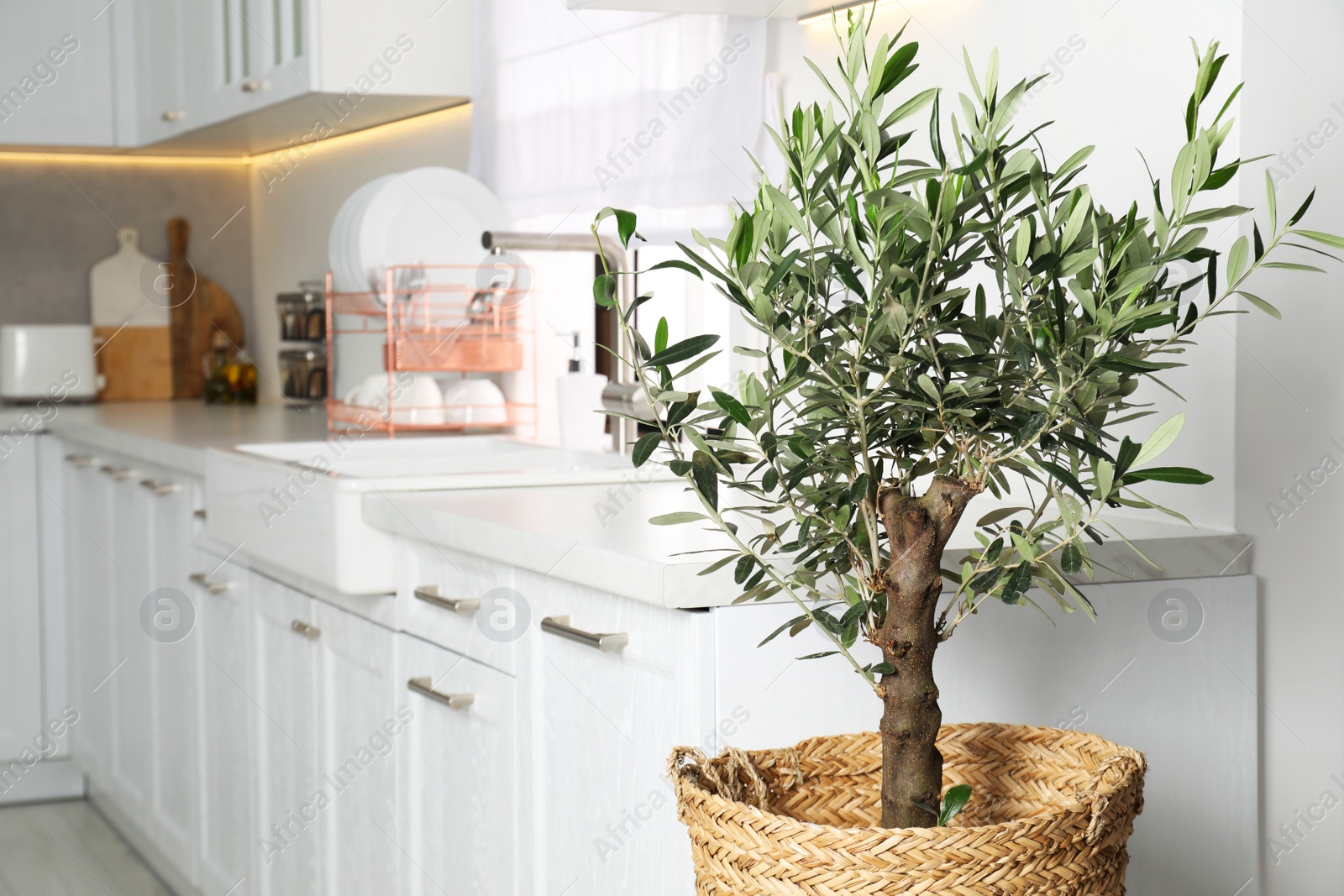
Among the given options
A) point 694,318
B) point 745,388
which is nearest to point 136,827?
point 694,318

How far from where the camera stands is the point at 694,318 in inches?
87.4

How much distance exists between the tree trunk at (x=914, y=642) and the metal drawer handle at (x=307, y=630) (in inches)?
46.1

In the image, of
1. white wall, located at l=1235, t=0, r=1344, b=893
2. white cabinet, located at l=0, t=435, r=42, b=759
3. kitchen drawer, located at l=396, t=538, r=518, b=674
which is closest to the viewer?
white wall, located at l=1235, t=0, r=1344, b=893

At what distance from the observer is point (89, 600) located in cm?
308

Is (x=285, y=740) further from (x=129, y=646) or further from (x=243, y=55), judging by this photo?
(x=243, y=55)

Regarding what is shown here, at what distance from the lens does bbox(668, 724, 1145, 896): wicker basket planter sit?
735 millimetres

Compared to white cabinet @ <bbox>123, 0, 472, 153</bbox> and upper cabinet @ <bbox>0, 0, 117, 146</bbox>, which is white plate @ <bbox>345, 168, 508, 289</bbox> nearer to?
white cabinet @ <bbox>123, 0, 472, 153</bbox>

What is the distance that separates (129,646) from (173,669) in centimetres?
32

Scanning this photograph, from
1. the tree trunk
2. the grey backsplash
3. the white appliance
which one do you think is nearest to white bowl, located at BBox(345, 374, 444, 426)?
the white appliance

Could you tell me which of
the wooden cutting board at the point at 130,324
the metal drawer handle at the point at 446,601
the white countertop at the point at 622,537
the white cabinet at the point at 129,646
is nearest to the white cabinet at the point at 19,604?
the white cabinet at the point at 129,646

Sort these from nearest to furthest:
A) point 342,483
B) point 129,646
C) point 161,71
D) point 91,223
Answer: point 342,483, point 129,646, point 161,71, point 91,223

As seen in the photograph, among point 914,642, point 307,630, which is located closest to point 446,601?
point 307,630

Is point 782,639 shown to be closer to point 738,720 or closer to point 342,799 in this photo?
point 738,720

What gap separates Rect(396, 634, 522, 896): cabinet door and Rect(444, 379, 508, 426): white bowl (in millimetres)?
1042
